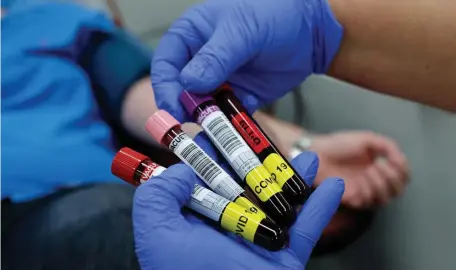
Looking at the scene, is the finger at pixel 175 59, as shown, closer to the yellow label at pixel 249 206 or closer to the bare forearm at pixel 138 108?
the yellow label at pixel 249 206

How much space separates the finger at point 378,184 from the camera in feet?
3.07

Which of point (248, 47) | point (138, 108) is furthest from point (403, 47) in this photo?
point (138, 108)

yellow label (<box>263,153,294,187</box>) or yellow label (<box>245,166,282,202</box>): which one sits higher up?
yellow label (<box>263,153,294,187</box>)

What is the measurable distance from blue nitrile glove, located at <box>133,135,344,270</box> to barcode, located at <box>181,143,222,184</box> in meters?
0.01

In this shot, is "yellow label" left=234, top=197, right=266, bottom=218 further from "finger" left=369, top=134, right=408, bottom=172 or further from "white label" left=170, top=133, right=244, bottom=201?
"finger" left=369, top=134, right=408, bottom=172

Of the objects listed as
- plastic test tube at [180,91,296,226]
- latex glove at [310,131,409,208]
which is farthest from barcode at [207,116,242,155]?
latex glove at [310,131,409,208]

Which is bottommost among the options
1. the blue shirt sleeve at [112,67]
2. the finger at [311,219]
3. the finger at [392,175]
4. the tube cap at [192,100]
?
the finger at [392,175]

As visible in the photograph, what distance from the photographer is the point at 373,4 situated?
0.74 m

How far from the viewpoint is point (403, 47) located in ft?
2.41

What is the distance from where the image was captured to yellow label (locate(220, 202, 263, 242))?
0.50 metres

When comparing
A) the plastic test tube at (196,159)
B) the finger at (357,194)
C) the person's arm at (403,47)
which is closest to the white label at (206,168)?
the plastic test tube at (196,159)

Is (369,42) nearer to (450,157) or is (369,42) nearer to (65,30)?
(450,157)

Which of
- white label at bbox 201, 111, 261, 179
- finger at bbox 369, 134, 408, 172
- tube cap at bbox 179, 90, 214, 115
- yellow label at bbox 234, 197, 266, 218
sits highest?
tube cap at bbox 179, 90, 214, 115

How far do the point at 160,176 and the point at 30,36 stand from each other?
58 centimetres
